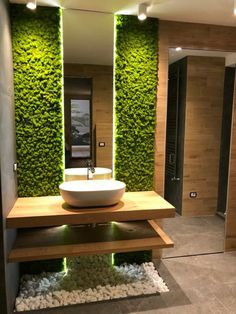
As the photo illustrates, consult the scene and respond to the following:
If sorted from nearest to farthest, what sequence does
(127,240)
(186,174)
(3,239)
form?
(3,239), (127,240), (186,174)

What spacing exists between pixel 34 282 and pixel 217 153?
2.93 meters

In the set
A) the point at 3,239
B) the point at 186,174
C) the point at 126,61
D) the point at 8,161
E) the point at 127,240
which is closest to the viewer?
the point at 3,239

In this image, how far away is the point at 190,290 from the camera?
98.6 inches

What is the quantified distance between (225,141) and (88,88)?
2150 mm

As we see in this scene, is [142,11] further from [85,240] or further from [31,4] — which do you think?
[85,240]

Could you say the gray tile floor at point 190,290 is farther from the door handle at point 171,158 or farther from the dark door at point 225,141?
the door handle at point 171,158

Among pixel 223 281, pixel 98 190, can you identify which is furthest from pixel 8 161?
pixel 223 281

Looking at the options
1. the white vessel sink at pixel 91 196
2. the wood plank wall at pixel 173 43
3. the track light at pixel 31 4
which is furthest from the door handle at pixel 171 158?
the track light at pixel 31 4

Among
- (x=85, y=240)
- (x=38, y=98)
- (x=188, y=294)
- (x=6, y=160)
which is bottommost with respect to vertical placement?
(x=188, y=294)

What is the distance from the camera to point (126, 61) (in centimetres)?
264

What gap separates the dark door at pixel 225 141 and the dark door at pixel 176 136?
0.56m

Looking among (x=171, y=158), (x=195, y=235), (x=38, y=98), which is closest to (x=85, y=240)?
(x=38, y=98)

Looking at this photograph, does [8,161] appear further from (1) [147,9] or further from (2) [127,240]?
(1) [147,9]

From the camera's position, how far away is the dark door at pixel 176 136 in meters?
3.75
